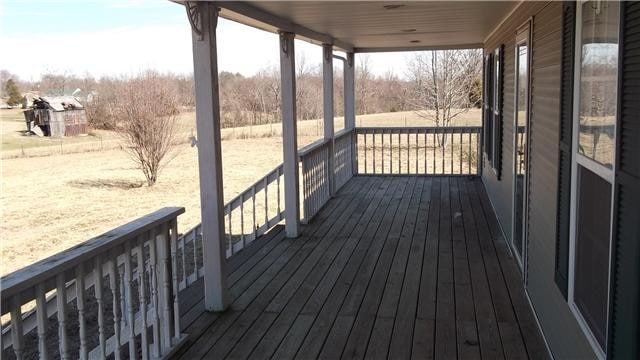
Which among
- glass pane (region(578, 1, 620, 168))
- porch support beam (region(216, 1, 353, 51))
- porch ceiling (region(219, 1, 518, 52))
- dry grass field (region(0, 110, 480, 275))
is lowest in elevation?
dry grass field (region(0, 110, 480, 275))

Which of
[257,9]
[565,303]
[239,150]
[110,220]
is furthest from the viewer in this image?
[239,150]

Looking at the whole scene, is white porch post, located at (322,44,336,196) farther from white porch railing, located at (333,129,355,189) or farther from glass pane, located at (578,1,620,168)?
glass pane, located at (578,1,620,168)

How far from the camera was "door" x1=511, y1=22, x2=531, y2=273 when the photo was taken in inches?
169

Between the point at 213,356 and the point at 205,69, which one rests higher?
the point at 205,69

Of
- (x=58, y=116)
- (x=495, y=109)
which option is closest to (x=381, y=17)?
(x=495, y=109)

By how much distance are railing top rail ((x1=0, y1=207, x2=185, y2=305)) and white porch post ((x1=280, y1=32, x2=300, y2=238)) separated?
2.78m

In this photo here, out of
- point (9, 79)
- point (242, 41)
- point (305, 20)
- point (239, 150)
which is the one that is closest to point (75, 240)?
point (305, 20)

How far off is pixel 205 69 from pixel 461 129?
255 inches

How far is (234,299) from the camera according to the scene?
4.29 meters

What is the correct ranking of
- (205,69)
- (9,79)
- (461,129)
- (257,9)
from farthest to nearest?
(9,79), (461,129), (257,9), (205,69)

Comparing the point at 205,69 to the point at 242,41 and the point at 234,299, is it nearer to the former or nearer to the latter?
the point at 234,299

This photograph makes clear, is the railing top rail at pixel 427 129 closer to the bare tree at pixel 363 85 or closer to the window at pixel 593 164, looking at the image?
the window at pixel 593 164

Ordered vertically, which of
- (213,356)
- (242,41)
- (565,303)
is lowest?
(213,356)

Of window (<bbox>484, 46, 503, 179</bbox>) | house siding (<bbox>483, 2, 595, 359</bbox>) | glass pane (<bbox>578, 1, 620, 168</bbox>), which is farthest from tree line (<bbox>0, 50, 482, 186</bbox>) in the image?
glass pane (<bbox>578, 1, 620, 168</bbox>)
